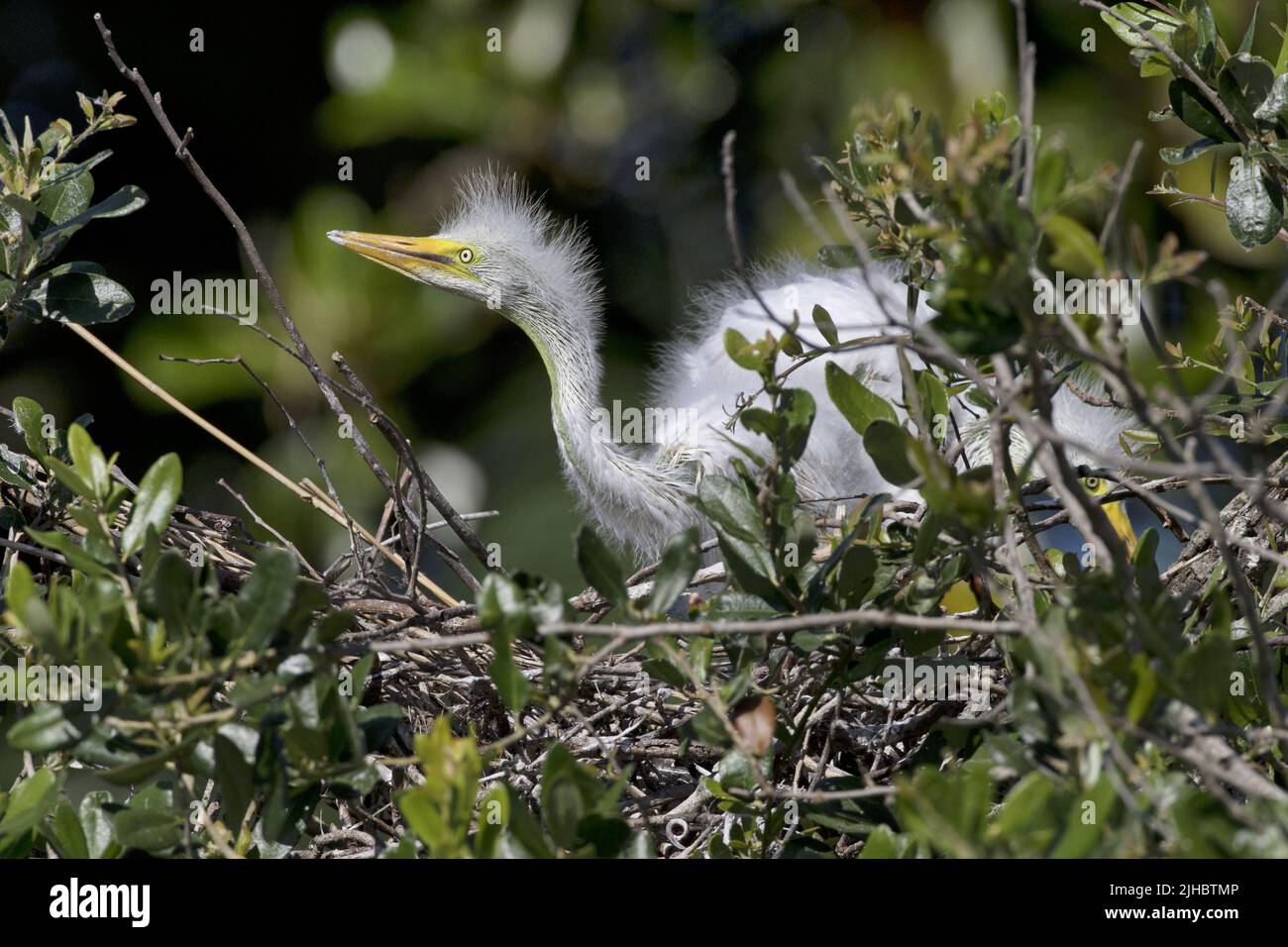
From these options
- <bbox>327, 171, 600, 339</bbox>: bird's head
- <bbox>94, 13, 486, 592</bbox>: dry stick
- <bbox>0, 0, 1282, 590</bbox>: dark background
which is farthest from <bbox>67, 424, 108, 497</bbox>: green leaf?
<bbox>0, 0, 1282, 590</bbox>: dark background

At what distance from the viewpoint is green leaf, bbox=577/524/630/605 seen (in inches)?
33.7

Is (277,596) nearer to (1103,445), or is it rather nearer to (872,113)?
(872,113)

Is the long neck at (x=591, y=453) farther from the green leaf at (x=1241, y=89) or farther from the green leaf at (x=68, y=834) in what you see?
the green leaf at (x=68, y=834)

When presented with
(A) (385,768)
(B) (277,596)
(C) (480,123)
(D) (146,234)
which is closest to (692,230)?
(C) (480,123)

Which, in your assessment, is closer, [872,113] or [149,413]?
[872,113]

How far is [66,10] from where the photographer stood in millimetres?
2906

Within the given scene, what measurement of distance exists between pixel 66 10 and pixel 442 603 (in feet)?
7.11

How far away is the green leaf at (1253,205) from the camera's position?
3.76ft

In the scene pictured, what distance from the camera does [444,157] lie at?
295 centimetres

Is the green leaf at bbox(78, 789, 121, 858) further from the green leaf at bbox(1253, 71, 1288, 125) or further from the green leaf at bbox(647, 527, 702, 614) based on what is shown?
the green leaf at bbox(1253, 71, 1288, 125)

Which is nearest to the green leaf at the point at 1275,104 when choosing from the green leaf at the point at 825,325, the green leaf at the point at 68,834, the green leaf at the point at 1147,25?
the green leaf at the point at 1147,25

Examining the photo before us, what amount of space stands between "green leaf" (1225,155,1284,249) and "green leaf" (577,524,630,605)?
734mm

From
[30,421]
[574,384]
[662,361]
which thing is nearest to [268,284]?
[30,421]

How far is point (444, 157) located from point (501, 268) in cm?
88
